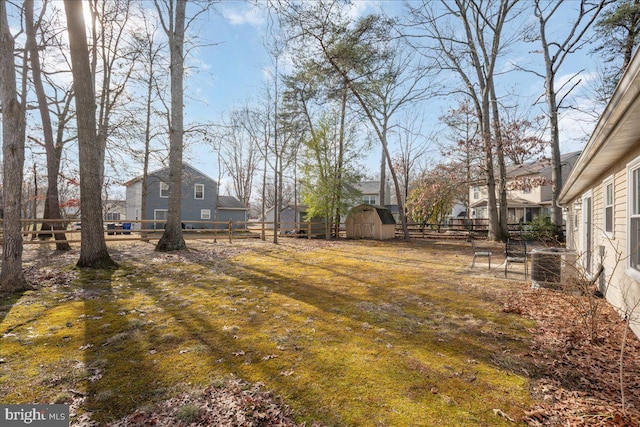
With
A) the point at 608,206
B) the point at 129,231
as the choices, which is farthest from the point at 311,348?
the point at 129,231

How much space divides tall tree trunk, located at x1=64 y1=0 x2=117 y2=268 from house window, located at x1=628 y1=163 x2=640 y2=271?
10.2 m

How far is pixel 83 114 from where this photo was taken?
6.82m

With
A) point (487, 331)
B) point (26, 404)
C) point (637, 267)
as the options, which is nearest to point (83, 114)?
point (26, 404)

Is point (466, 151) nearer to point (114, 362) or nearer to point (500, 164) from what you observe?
point (500, 164)

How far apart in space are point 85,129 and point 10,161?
2036 mm

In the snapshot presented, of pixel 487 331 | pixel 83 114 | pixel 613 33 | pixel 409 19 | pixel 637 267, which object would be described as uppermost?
pixel 409 19

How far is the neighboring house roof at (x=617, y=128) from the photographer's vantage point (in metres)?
2.55

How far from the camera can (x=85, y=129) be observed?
6.86 metres

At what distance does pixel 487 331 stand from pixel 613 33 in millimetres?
17504

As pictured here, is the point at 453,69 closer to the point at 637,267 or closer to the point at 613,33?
the point at 613,33

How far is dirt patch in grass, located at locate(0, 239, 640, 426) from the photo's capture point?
236 centimetres

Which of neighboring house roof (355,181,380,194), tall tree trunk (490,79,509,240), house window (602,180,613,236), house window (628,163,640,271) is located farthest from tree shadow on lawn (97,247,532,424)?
neighboring house roof (355,181,380,194)

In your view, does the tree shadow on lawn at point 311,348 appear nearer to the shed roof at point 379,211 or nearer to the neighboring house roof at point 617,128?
the neighboring house roof at point 617,128

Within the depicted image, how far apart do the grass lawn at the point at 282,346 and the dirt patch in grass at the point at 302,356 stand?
0.7 inches
